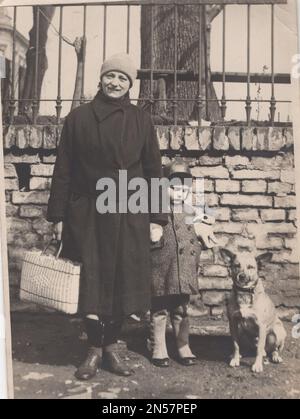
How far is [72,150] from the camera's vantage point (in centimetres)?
209

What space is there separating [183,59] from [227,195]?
61 centimetres

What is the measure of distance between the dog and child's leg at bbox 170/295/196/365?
0.57 ft

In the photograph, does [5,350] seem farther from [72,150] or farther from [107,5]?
[107,5]

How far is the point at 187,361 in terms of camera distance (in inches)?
79.5

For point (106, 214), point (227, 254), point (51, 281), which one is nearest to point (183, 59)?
point (106, 214)

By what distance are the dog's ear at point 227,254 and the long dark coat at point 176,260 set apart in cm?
10

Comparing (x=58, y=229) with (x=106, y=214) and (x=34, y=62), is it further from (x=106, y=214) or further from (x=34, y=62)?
(x=34, y=62)

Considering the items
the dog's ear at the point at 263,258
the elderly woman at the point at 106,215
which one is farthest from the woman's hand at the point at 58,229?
the dog's ear at the point at 263,258

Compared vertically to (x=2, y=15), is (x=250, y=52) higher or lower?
lower

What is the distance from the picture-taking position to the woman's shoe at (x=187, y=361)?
202cm

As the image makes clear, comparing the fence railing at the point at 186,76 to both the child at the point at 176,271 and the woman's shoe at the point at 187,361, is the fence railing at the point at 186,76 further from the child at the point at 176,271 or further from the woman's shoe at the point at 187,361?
the woman's shoe at the point at 187,361

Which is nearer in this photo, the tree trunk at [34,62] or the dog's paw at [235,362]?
the dog's paw at [235,362]
